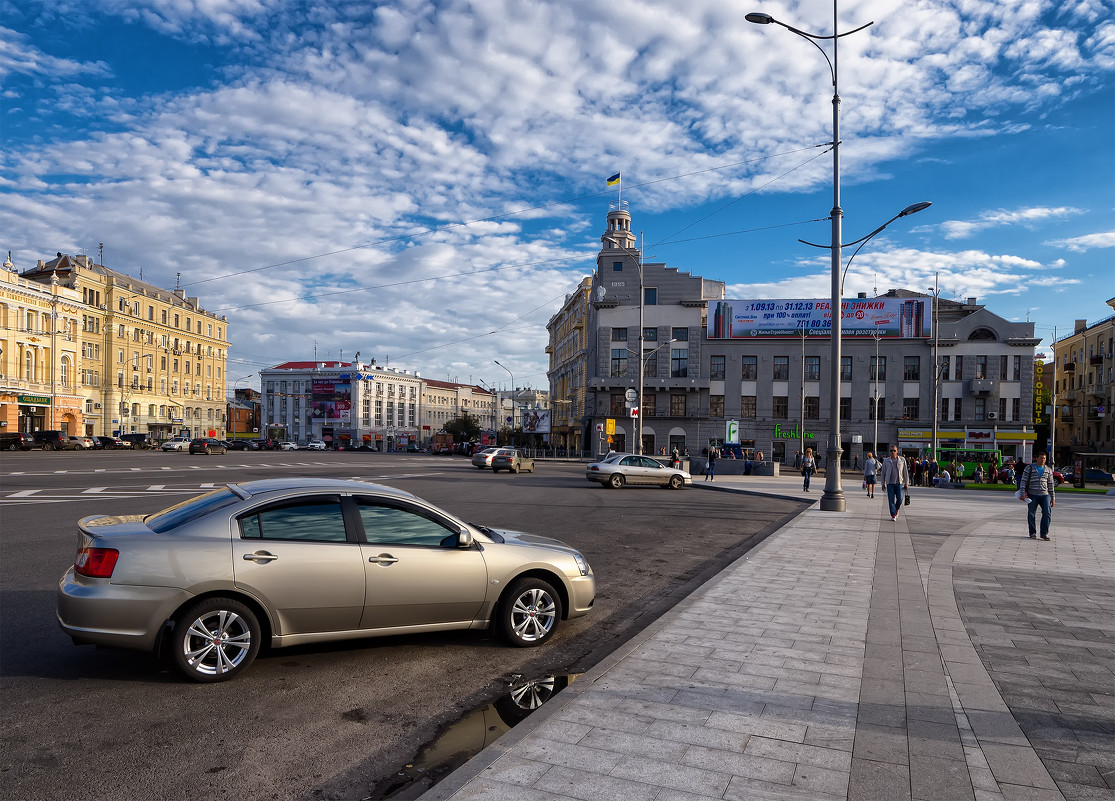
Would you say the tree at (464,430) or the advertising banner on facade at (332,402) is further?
the advertising banner on facade at (332,402)

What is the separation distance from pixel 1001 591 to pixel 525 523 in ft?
27.7

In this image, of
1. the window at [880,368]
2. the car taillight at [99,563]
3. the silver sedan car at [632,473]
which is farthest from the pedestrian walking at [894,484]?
the window at [880,368]

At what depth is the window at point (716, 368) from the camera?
5911 centimetres

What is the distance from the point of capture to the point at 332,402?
11988 centimetres

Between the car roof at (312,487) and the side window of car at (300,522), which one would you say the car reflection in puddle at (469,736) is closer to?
the side window of car at (300,522)

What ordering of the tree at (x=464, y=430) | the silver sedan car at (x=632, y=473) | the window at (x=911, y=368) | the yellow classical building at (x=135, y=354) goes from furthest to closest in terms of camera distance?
the tree at (x=464, y=430) < the yellow classical building at (x=135, y=354) < the window at (x=911, y=368) < the silver sedan car at (x=632, y=473)

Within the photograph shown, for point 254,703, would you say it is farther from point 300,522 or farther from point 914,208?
point 914,208

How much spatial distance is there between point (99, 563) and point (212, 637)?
3.05 ft

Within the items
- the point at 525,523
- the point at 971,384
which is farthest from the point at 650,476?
the point at 971,384

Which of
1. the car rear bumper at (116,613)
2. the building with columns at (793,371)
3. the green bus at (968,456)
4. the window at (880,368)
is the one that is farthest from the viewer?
the window at (880,368)

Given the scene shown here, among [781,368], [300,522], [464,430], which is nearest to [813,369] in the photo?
[781,368]

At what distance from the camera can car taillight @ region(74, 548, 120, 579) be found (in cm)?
486

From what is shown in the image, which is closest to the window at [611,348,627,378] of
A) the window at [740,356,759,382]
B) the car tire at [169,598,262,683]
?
the window at [740,356,759,382]

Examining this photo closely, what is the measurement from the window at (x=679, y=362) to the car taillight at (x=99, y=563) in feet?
184
